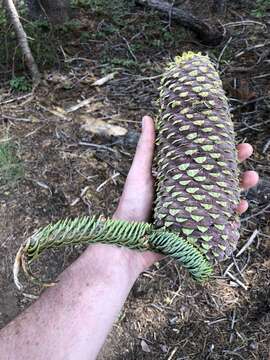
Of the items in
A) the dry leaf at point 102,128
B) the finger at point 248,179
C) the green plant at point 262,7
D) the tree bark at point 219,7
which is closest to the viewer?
the finger at point 248,179

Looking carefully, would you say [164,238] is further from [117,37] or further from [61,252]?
[117,37]

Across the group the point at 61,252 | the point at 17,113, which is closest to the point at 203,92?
the point at 61,252

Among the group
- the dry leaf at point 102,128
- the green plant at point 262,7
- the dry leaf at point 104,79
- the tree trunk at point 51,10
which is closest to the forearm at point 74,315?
the dry leaf at point 102,128

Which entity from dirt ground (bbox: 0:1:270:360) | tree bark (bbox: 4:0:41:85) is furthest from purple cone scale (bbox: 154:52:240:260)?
tree bark (bbox: 4:0:41:85)

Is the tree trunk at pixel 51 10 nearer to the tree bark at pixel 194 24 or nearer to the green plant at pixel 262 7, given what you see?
the tree bark at pixel 194 24

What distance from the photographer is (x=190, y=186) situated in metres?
1.57

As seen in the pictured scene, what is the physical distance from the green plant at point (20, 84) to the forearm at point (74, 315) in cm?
212

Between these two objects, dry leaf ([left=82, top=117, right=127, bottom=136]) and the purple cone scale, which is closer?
the purple cone scale

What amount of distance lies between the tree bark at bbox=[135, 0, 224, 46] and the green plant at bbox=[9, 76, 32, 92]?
4.71 ft

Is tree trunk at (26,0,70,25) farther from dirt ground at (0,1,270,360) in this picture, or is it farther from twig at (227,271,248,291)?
twig at (227,271,248,291)

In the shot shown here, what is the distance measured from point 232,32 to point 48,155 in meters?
2.01

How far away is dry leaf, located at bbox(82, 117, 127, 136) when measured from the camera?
10.1 feet

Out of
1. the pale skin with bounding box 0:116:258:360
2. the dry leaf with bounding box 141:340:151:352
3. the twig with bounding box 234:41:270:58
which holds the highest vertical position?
the pale skin with bounding box 0:116:258:360

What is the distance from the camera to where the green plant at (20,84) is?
11.5ft
